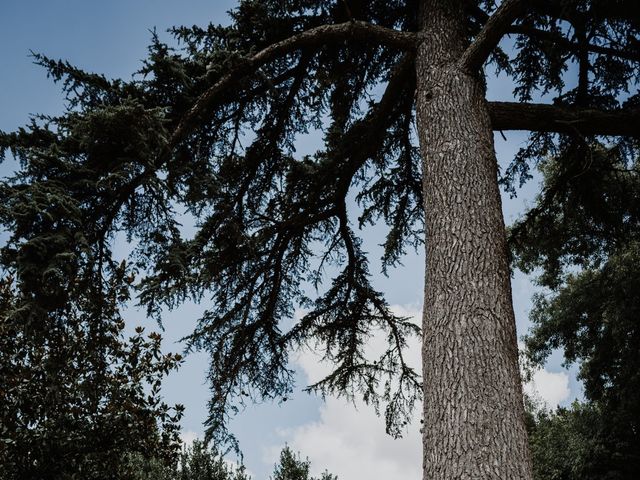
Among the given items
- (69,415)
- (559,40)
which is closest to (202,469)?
(69,415)

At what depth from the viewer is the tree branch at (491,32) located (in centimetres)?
489

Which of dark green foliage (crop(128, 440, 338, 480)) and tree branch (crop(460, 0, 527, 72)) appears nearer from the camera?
tree branch (crop(460, 0, 527, 72))

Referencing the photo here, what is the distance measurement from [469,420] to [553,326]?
14.7 meters

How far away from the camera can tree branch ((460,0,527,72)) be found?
4.89 metres

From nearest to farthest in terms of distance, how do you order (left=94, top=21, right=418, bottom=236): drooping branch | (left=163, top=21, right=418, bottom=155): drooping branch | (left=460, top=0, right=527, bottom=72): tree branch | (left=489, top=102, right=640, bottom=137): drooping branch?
(left=94, top=21, right=418, bottom=236): drooping branch, (left=460, top=0, right=527, bottom=72): tree branch, (left=163, top=21, right=418, bottom=155): drooping branch, (left=489, top=102, right=640, bottom=137): drooping branch

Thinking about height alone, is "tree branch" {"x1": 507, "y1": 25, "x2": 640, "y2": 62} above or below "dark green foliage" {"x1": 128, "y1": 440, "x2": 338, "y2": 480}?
above

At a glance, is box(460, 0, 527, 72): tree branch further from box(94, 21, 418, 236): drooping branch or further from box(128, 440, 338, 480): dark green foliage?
box(128, 440, 338, 480): dark green foliage

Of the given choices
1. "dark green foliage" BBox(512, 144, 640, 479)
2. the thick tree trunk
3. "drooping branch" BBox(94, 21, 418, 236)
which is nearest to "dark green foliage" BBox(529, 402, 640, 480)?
"dark green foliage" BBox(512, 144, 640, 479)

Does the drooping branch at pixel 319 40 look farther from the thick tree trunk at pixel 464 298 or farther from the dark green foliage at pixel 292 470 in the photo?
the dark green foliage at pixel 292 470

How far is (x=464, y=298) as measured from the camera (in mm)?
3736

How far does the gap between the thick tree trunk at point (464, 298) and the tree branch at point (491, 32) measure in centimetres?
12

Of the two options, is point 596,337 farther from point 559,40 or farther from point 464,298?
point 464,298

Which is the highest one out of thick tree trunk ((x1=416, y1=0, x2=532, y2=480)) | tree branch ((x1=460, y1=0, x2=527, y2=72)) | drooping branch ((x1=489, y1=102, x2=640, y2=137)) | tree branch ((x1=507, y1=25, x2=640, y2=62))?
tree branch ((x1=507, y1=25, x2=640, y2=62))

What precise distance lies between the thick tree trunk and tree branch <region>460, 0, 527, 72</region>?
0.41 feet
